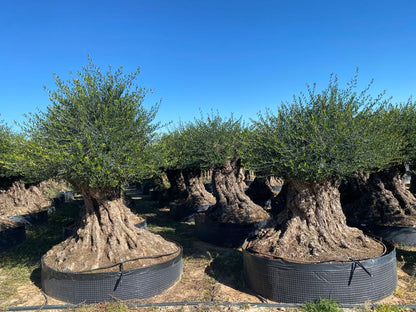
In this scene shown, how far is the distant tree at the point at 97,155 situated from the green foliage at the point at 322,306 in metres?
3.65

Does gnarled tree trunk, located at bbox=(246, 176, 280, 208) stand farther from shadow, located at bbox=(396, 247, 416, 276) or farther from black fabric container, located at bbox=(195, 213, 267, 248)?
shadow, located at bbox=(396, 247, 416, 276)

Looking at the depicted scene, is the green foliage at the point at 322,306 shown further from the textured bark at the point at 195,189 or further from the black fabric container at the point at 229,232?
the textured bark at the point at 195,189

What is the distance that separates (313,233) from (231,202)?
597cm

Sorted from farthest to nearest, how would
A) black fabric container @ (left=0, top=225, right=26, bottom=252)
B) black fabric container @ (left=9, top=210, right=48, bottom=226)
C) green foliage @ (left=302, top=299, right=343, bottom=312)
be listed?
black fabric container @ (left=9, top=210, right=48, bottom=226) → black fabric container @ (left=0, top=225, right=26, bottom=252) → green foliage @ (left=302, top=299, right=343, bottom=312)

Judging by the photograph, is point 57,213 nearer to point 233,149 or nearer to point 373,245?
point 233,149

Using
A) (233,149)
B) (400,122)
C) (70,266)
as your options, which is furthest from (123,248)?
(400,122)

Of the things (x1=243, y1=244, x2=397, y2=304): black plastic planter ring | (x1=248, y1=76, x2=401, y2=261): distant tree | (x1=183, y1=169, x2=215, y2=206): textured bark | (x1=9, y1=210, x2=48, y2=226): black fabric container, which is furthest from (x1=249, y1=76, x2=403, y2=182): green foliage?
(x1=9, y1=210, x2=48, y2=226): black fabric container

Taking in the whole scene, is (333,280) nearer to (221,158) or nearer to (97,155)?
(97,155)

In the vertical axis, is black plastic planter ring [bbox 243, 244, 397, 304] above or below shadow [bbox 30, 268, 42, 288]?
above

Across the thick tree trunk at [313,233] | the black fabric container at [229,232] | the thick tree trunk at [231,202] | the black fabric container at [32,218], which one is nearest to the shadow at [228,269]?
the black fabric container at [229,232]

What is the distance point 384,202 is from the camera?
461 inches

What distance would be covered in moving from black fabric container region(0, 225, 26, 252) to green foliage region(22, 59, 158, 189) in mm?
5745

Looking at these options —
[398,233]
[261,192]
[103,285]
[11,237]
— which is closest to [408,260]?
[398,233]

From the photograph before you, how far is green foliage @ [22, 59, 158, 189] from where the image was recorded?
669 centimetres
